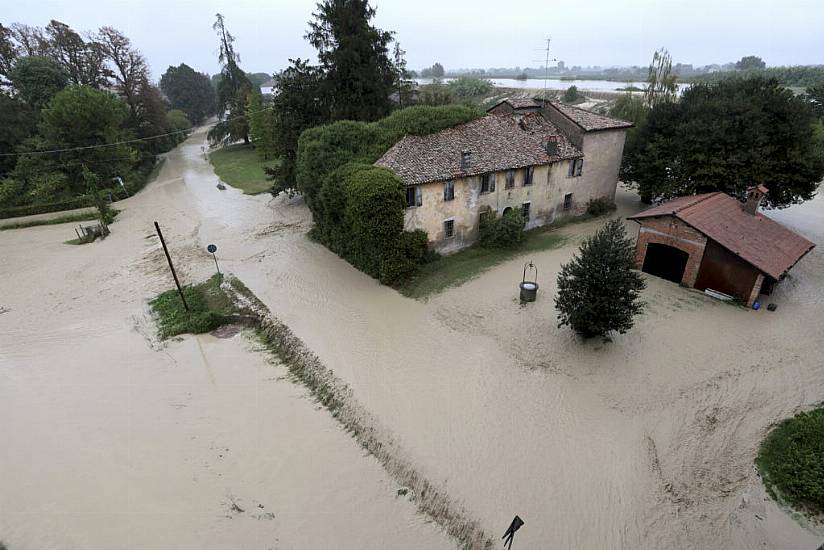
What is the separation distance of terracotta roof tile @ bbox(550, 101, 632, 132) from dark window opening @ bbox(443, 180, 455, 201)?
1108 centimetres

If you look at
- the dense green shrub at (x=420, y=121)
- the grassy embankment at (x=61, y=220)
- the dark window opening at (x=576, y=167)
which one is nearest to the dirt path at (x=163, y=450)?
the dense green shrub at (x=420, y=121)

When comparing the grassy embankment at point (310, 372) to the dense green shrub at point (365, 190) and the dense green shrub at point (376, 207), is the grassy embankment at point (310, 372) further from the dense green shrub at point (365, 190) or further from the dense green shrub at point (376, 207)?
the dense green shrub at point (376, 207)

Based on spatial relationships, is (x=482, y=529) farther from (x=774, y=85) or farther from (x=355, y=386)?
(x=774, y=85)

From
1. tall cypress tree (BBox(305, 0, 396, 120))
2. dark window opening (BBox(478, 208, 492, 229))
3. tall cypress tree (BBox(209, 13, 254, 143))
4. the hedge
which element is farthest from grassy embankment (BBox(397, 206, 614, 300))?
tall cypress tree (BBox(209, 13, 254, 143))

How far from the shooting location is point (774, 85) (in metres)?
26.3

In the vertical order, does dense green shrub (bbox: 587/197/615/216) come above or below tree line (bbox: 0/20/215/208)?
below

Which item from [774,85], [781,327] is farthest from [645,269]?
[774,85]

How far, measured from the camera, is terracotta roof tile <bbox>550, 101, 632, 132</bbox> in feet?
92.0

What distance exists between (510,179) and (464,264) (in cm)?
641

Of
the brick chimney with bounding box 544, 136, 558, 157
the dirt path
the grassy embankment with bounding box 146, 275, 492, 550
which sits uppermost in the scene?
the brick chimney with bounding box 544, 136, 558, 157

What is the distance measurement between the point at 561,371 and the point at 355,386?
7.97 m

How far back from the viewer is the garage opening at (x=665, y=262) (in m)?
20.6

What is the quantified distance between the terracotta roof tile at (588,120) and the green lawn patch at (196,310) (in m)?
24.9

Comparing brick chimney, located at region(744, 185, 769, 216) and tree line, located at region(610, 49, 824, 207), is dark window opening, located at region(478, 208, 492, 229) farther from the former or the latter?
brick chimney, located at region(744, 185, 769, 216)
